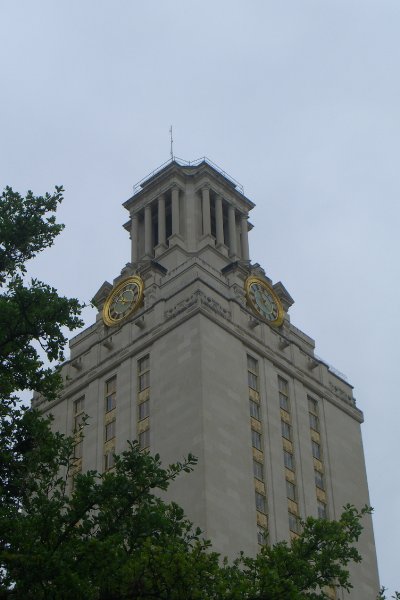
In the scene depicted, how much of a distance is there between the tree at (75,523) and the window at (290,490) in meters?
54.9

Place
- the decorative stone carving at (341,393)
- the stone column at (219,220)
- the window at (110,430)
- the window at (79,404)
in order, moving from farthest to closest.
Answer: the stone column at (219,220), the decorative stone carving at (341,393), the window at (79,404), the window at (110,430)

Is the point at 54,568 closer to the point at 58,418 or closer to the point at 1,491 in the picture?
the point at 1,491

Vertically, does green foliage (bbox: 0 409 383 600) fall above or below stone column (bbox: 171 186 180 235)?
below

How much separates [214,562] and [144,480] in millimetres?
2853

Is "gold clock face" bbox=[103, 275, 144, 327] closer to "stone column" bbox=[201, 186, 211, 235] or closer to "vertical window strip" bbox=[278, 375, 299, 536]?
"stone column" bbox=[201, 186, 211, 235]

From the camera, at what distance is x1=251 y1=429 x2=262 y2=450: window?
8850 centimetres

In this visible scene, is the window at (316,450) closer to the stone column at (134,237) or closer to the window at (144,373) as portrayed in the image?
the window at (144,373)

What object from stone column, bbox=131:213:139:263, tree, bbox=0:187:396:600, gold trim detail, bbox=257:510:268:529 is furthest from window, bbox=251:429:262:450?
tree, bbox=0:187:396:600

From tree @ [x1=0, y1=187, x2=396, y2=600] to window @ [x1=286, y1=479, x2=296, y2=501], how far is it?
54905 mm

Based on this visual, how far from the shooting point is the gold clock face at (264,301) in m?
99.7

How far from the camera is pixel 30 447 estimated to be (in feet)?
110

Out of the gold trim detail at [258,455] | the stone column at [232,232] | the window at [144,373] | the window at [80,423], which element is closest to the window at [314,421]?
the gold trim detail at [258,455]

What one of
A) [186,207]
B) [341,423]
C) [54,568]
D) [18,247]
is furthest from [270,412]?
[54,568]

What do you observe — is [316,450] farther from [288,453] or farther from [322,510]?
Answer: [322,510]
